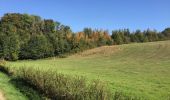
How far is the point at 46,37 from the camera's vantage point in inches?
4791

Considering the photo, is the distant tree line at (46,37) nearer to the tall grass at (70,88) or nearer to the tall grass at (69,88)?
the tall grass at (70,88)

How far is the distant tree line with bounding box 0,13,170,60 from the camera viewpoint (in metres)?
110

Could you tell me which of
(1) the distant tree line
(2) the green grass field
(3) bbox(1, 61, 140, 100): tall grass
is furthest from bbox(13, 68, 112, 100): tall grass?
(1) the distant tree line

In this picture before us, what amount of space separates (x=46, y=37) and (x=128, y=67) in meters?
67.1

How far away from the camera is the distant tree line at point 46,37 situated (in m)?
110

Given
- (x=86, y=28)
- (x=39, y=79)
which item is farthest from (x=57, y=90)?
(x=86, y=28)

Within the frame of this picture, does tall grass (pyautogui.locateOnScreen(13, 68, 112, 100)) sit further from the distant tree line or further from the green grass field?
the distant tree line

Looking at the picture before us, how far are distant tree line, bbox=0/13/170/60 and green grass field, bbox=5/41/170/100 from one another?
15.6 m

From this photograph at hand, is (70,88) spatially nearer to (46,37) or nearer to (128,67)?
(128,67)

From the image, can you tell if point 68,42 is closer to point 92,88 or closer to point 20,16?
point 20,16

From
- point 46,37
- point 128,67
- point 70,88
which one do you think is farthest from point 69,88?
point 46,37

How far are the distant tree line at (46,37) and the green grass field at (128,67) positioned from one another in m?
15.6

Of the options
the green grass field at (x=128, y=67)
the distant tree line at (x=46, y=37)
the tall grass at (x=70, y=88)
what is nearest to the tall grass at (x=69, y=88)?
the tall grass at (x=70, y=88)

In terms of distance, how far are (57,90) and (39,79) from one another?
6823mm
